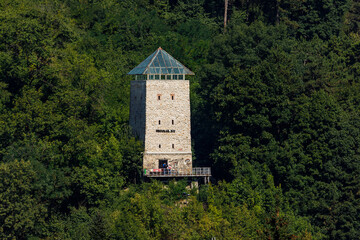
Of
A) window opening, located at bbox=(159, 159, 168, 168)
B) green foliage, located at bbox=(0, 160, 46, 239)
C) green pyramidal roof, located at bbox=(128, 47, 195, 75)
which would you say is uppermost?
green pyramidal roof, located at bbox=(128, 47, 195, 75)

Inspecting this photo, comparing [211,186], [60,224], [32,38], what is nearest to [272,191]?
[211,186]

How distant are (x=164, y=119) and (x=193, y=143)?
1035 centimetres

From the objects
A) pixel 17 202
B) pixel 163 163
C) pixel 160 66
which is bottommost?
pixel 17 202

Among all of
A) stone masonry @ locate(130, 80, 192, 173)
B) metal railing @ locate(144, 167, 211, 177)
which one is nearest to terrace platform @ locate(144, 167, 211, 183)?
metal railing @ locate(144, 167, 211, 177)

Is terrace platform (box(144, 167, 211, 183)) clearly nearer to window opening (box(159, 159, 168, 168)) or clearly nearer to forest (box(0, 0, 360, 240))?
window opening (box(159, 159, 168, 168))

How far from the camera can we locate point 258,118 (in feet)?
263

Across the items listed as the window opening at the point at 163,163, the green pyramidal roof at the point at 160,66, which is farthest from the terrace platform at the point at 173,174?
the green pyramidal roof at the point at 160,66

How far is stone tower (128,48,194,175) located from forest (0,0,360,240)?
156cm

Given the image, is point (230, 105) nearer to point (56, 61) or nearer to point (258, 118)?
point (258, 118)

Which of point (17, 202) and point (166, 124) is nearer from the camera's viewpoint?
point (17, 202)

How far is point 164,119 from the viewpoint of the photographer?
77.4 m

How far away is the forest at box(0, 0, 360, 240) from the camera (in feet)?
223

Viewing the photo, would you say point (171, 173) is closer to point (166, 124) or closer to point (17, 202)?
point (166, 124)

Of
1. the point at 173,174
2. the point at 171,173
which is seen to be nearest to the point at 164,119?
the point at 171,173
